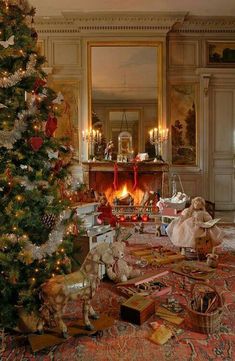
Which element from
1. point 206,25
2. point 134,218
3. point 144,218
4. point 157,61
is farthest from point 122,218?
point 206,25

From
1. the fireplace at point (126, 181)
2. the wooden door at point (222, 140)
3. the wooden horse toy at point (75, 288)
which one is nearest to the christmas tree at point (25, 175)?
the wooden horse toy at point (75, 288)

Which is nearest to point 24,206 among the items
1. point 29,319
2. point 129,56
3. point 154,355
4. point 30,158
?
point 30,158

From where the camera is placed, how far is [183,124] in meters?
7.27

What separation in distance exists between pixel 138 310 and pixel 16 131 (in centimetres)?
168

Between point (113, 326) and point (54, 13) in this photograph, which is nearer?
point (113, 326)

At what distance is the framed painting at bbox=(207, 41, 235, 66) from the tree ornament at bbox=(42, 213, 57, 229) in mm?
6053

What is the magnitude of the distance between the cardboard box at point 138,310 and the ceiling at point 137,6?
5.97 meters

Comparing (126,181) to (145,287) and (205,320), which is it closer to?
(145,287)

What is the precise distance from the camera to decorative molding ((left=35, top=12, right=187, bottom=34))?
6.87 metres

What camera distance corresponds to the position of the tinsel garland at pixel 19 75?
Answer: 7.72ft

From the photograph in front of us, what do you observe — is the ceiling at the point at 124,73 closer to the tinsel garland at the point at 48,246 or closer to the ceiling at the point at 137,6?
the ceiling at the point at 137,6

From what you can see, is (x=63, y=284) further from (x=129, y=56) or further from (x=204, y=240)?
(x=129, y=56)

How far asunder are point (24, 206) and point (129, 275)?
1.50 meters

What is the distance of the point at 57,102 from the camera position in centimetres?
275
